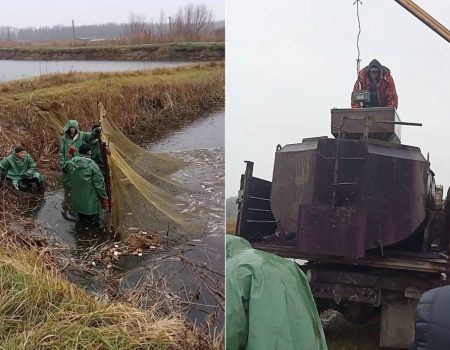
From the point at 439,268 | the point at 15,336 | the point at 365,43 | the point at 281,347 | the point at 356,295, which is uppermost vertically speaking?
the point at 365,43

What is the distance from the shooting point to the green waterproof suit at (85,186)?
13.0 ft

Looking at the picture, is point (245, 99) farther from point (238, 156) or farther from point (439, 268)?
point (439, 268)

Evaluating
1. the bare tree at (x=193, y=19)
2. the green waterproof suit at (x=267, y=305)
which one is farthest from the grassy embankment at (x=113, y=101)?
the green waterproof suit at (x=267, y=305)

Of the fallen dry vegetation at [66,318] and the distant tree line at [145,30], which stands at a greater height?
the distant tree line at [145,30]

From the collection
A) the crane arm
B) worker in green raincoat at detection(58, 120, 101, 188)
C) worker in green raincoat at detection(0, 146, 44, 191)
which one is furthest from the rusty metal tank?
worker in green raincoat at detection(0, 146, 44, 191)

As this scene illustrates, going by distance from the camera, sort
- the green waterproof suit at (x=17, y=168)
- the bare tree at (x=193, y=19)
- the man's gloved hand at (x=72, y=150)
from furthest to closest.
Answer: the green waterproof suit at (x=17, y=168) < the man's gloved hand at (x=72, y=150) < the bare tree at (x=193, y=19)

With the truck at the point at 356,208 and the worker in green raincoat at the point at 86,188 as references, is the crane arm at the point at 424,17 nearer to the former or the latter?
the truck at the point at 356,208

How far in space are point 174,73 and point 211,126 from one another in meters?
0.72

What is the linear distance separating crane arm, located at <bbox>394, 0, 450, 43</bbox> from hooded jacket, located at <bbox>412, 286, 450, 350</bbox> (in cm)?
68

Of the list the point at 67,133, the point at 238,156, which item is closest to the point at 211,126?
the point at 238,156

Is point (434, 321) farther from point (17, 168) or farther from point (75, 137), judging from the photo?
point (17, 168)

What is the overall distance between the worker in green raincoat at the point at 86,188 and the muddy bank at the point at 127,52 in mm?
741

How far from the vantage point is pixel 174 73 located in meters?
2.90

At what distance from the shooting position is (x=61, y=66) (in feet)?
11.3
